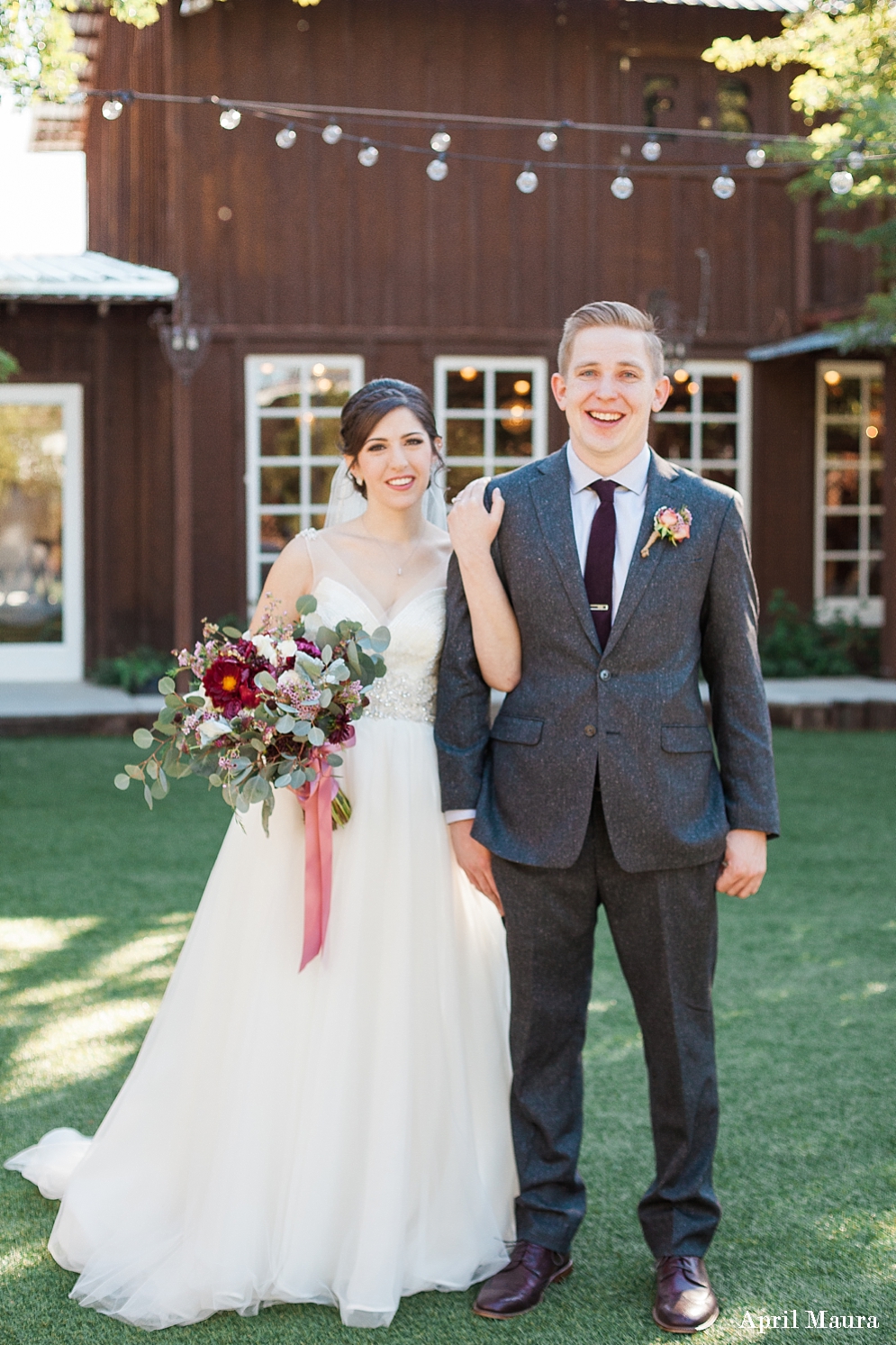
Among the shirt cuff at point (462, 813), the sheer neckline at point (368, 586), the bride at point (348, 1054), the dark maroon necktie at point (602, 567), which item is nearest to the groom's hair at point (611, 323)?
the dark maroon necktie at point (602, 567)

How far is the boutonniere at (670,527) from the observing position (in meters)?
2.81

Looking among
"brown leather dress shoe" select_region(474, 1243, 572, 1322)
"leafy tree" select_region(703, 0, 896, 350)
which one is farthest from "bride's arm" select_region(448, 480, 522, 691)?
"leafy tree" select_region(703, 0, 896, 350)

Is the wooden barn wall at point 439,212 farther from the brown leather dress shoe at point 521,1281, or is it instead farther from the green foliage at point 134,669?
the brown leather dress shoe at point 521,1281

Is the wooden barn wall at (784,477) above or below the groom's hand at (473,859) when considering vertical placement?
above

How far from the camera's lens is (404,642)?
10.7ft

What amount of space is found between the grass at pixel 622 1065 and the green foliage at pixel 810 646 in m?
4.57

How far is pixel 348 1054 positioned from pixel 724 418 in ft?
35.7

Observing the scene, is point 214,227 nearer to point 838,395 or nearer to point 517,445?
point 517,445

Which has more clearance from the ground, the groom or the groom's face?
the groom's face

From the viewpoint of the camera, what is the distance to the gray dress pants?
2916mm

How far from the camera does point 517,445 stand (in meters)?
12.8

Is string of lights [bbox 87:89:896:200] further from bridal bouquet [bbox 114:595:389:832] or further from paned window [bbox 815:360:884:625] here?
bridal bouquet [bbox 114:595:389:832]

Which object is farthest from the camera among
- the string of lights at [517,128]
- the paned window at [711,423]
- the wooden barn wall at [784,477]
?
the wooden barn wall at [784,477]

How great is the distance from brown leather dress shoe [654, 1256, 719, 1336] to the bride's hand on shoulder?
1.50 m
